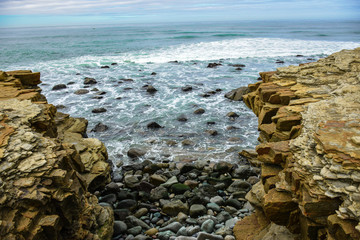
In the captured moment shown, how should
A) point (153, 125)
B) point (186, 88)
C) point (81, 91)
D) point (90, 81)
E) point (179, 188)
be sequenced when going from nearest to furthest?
point (179, 188), point (153, 125), point (81, 91), point (186, 88), point (90, 81)

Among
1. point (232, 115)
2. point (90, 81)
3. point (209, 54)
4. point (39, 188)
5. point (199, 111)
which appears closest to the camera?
point (39, 188)

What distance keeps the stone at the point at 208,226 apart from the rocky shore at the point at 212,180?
0.07 feet

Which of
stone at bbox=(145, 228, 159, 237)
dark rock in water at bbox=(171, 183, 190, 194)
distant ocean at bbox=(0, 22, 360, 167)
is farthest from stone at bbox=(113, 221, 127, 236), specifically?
distant ocean at bbox=(0, 22, 360, 167)

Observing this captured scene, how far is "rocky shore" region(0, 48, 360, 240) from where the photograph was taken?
12.5ft

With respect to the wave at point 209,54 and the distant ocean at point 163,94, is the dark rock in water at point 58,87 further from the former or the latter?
the wave at point 209,54

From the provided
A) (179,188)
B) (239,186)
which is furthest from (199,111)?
(179,188)

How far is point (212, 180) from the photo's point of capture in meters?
8.12

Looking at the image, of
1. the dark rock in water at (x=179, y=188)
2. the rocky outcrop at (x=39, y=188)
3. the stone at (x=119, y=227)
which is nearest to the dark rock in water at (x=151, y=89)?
the dark rock in water at (x=179, y=188)

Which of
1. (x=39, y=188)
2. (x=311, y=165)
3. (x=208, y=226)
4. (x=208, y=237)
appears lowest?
(x=208, y=226)

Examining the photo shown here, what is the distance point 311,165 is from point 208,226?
277cm

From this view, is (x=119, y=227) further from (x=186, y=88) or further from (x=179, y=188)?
(x=186, y=88)

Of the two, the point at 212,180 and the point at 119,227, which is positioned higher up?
the point at 119,227

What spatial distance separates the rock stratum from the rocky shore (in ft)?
0.06

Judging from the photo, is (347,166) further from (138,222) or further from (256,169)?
(256,169)
